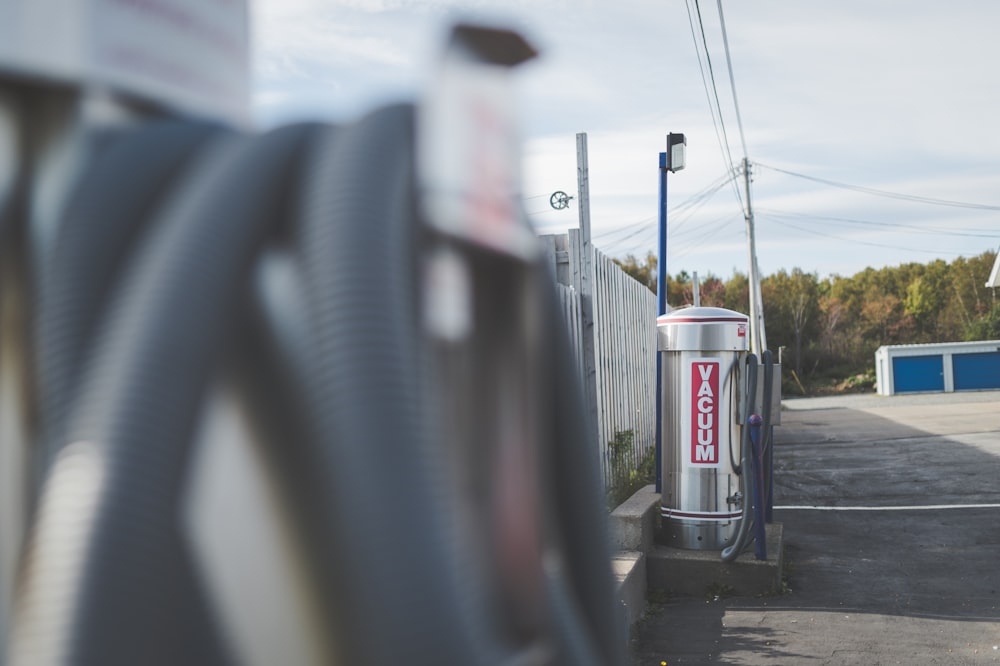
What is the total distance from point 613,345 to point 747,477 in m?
2.30

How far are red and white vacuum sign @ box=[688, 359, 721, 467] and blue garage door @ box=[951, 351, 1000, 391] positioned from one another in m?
40.4

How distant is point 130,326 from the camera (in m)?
0.63

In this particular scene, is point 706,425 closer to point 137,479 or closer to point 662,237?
point 662,237

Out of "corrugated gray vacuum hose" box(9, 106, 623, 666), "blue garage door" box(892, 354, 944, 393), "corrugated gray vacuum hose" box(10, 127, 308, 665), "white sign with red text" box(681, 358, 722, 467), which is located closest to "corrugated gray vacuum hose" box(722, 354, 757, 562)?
"white sign with red text" box(681, 358, 722, 467)

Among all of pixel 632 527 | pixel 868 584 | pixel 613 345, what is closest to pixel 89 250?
pixel 632 527

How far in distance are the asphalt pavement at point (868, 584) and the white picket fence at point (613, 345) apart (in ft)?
5.19

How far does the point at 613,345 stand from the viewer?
850cm

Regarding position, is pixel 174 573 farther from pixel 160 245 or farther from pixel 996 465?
pixel 996 465

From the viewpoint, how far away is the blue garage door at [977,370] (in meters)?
41.8

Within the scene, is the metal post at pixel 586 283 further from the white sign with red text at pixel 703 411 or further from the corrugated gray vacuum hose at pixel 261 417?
the corrugated gray vacuum hose at pixel 261 417

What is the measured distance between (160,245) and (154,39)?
0.34 meters

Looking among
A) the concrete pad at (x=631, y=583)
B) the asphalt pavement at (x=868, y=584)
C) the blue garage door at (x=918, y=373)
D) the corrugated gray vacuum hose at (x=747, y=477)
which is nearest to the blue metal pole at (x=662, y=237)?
the corrugated gray vacuum hose at (x=747, y=477)

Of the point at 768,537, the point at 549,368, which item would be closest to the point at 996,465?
the point at 768,537

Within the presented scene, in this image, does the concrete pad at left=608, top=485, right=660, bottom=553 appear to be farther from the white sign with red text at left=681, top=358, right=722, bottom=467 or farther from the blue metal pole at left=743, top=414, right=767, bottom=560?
the blue metal pole at left=743, top=414, right=767, bottom=560
